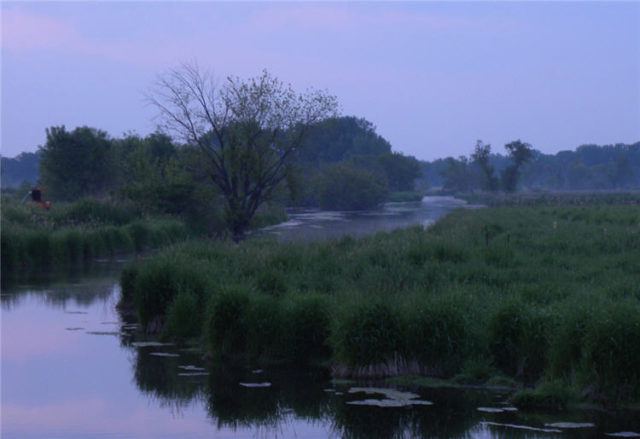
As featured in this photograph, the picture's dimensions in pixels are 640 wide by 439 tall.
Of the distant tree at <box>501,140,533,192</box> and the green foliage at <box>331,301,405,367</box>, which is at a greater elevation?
the distant tree at <box>501,140,533,192</box>

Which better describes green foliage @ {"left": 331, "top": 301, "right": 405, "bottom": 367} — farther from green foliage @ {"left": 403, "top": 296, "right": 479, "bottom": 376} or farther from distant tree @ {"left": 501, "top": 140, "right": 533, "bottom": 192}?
distant tree @ {"left": 501, "top": 140, "right": 533, "bottom": 192}

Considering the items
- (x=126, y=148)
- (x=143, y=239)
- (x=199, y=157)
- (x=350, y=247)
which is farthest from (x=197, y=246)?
(x=126, y=148)

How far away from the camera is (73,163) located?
4662cm

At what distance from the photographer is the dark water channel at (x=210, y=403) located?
8930 mm

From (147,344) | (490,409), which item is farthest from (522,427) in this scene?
(147,344)

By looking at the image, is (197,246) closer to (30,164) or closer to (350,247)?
(350,247)

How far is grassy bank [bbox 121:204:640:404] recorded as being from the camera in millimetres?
9617

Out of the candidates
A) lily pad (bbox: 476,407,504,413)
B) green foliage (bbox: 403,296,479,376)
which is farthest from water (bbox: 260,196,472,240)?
lily pad (bbox: 476,407,504,413)

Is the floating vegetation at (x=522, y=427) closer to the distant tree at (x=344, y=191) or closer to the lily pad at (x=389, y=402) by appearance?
the lily pad at (x=389, y=402)

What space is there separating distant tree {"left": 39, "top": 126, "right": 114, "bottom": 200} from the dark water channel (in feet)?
114

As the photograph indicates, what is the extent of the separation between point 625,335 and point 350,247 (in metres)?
10.3

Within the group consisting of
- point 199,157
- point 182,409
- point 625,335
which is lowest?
point 182,409

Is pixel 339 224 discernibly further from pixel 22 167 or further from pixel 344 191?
pixel 22 167

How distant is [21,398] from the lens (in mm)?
10383
